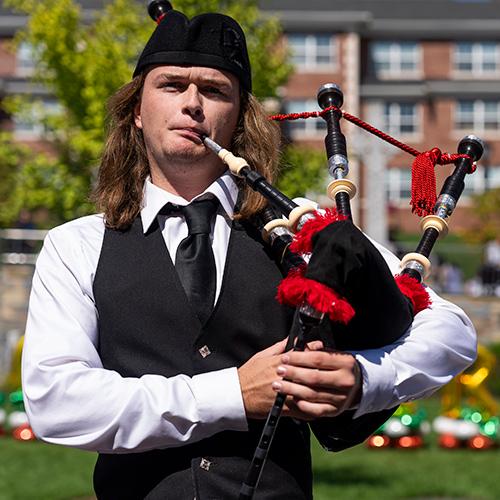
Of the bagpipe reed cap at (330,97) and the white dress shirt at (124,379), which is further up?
the bagpipe reed cap at (330,97)

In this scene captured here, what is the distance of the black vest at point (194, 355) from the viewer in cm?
259

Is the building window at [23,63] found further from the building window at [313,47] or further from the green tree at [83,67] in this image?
the green tree at [83,67]

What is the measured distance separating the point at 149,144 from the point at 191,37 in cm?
28

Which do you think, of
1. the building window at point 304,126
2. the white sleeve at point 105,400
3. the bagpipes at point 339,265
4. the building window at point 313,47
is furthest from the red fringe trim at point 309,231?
the building window at point 313,47

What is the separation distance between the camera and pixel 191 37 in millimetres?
2809

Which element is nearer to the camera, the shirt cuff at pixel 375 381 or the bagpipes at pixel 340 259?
the bagpipes at pixel 340 259

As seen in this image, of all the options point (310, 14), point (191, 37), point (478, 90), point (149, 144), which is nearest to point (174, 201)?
point (149, 144)

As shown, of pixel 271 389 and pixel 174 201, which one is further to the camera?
pixel 174 201

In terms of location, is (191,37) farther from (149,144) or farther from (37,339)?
(37,339)

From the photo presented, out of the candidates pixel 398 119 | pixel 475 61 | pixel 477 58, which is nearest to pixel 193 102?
pixel 398 119

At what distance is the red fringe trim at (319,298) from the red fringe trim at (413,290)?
0.94ft

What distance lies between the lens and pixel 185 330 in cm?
265

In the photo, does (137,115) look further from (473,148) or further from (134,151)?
(473,148)

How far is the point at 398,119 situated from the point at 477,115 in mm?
2963
